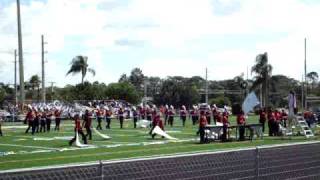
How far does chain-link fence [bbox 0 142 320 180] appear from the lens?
5996 millimetres

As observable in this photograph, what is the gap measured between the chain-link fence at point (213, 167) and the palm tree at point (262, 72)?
9212 centimetres

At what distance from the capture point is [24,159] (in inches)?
834

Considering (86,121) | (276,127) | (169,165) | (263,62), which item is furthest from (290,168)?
(263,62)

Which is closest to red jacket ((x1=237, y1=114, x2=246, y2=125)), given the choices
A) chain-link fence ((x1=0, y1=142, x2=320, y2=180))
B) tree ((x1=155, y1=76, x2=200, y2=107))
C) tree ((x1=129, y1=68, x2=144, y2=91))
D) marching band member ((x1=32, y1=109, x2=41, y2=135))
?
marching band member ((x1=32, y1=109, x2=41, y2=135))

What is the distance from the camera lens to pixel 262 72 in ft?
334

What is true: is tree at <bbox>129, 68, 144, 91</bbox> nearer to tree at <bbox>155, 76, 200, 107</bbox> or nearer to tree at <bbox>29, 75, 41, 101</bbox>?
tree at <bbox>155, 76, 200, 107</bbox>

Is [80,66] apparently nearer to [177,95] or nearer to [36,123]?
Result: [177,95]

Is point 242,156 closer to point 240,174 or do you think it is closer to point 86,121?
point 240,174

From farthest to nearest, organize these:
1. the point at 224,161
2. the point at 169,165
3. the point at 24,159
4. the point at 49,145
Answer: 1. the point at 49,145
2. the point at 24,159
3. the point at 224,161
4. the point at 169,165

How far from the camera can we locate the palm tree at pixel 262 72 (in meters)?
102

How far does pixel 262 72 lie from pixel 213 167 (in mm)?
95691

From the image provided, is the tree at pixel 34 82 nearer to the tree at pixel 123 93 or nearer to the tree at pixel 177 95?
the tree at pixel 177 95

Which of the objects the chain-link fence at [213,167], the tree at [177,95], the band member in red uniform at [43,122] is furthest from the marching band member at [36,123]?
the tree at [177,95]

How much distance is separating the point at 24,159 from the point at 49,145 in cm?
690
